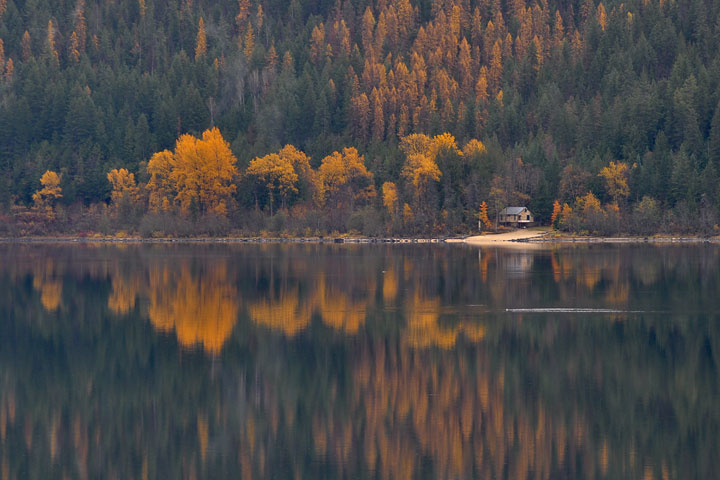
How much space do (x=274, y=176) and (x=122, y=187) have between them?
2756 cm

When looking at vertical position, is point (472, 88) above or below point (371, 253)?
above

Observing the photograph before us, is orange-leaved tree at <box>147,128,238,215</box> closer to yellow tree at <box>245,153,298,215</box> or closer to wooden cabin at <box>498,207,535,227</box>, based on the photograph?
yellow tree at <box>245,153,298,215</box>

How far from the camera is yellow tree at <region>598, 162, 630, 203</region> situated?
415 ft

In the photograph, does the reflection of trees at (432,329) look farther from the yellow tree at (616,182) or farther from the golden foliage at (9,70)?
the golden foliage at (9,70)

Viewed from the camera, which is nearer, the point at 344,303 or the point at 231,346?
the point at 231,346

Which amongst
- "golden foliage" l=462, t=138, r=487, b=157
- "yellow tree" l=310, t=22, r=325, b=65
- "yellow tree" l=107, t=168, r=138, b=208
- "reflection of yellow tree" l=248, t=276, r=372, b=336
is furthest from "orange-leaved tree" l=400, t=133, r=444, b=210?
"reflection of yellow tree" l=248, t=276, r=372, b=336

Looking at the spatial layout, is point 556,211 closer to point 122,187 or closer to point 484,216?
point 484,216

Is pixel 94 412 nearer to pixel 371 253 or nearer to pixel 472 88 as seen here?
pixel 371 253

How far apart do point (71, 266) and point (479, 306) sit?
45707 millimetres

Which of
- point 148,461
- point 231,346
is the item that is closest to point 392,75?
point 231,346

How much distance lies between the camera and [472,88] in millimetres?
181250

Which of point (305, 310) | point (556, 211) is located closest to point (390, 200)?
point (556, 211)

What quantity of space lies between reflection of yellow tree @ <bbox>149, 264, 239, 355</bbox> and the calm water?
0.24 metres

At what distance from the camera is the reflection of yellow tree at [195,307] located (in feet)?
128
